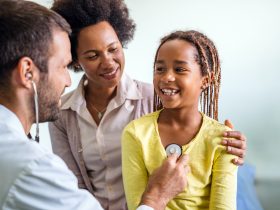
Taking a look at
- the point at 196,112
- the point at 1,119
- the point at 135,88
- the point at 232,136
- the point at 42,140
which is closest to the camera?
the point at 1,119

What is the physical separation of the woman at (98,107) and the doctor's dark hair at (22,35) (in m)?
0.47

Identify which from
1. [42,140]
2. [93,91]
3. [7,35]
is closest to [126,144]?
[93,91]

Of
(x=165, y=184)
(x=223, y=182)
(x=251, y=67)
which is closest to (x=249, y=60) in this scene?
(x=251, y=67)

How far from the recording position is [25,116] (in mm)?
1009

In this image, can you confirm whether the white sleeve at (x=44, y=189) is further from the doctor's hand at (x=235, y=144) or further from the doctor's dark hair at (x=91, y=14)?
the doctor's dark hair at (x=91, y=14)

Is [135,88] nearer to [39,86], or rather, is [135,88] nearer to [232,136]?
[232,136]

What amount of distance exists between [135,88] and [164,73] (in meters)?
0.28

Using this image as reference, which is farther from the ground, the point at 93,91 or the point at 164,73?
the point at 164,73

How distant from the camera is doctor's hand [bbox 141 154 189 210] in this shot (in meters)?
1.10

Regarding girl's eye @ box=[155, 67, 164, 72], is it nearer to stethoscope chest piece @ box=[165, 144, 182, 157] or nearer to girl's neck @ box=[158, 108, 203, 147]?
girl's neck @ box=[158, 108, 203, 147]

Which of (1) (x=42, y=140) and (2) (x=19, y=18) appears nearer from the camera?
(2) (x=19, y=18)

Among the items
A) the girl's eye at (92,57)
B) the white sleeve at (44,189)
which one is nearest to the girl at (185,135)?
the girl's eye at (92,57)

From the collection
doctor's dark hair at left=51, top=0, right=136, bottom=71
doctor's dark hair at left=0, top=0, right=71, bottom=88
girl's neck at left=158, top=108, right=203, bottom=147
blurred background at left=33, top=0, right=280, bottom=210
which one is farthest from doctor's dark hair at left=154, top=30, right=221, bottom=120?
blurred background at left=33, top=0, right=280, bottom=210

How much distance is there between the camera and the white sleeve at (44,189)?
32.7 inches
